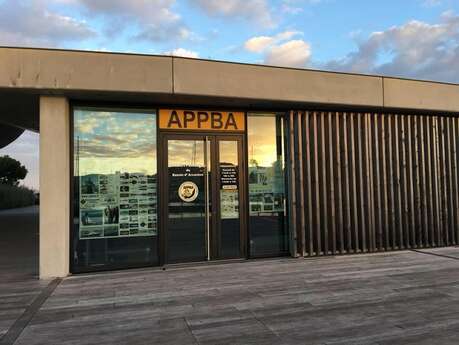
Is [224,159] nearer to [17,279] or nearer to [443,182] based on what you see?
[17,279]

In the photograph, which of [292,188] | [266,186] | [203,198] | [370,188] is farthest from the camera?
[370,188]

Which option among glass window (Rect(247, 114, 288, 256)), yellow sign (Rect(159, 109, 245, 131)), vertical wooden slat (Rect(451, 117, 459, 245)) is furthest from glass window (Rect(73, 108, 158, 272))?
vertical wooden slat (Rect(451, 117, 459, 245))

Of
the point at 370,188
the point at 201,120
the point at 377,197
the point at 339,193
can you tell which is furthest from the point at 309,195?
the point at 201,120

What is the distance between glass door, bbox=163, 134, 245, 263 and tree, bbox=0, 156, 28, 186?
5257 cm

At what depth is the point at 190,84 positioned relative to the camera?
8.20m

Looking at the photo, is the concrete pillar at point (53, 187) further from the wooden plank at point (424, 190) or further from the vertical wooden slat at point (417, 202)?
the wooden plank at point (424, 190)

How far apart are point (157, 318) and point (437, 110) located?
7998 mm

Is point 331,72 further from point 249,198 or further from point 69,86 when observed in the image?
point 69,86

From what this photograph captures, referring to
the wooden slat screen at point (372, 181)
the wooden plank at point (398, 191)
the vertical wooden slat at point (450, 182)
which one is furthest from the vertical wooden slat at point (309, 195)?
the vertical wooden slat at point (450, 182)

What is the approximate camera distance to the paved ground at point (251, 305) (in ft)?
16.2

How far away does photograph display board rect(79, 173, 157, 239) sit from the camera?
27.6 ft

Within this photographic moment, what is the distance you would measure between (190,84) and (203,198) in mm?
2234

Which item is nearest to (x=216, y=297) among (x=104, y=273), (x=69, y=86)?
(x=104, y=273)

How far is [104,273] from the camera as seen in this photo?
830 cm
